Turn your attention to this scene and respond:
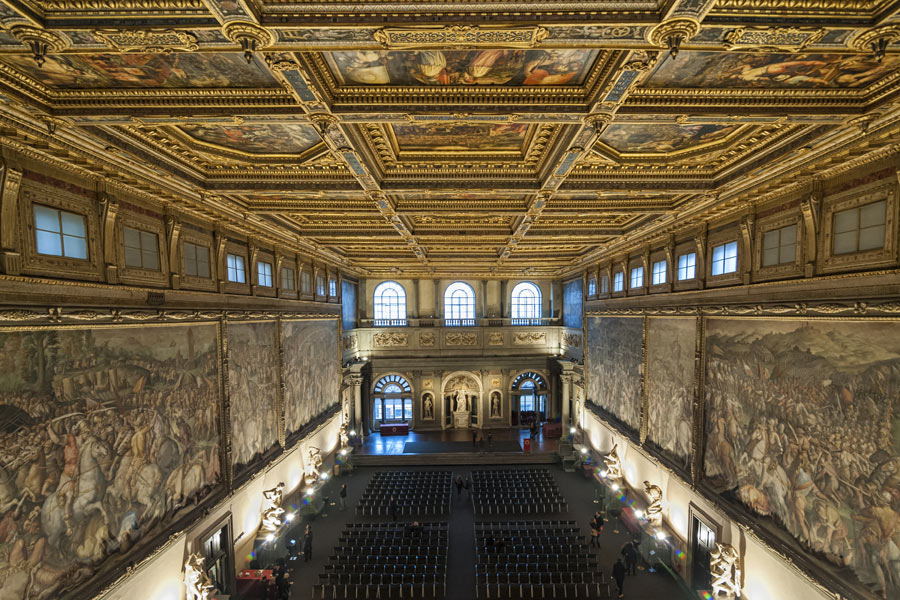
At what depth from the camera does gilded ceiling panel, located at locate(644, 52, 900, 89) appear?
14.3 feet

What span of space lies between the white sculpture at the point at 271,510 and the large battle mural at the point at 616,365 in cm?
1234

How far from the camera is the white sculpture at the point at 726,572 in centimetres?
853

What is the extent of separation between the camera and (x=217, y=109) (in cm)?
526

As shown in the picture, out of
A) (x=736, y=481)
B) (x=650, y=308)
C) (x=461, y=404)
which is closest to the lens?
(x=736, y=481)

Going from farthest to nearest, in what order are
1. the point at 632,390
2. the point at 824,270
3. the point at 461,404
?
the point at 461,404
the point at 632,390
the point at 824,270

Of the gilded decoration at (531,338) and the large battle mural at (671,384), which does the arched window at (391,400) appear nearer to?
the gilded decoration at (531,338)

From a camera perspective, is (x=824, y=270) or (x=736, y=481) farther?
(x=736, y=481)

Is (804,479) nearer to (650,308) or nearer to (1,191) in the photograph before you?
(650,308)

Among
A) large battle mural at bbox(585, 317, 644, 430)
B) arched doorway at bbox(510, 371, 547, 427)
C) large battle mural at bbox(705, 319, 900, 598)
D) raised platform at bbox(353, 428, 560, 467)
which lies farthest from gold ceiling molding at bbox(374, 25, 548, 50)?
arched doorway at bbox(510, 371, 547, 427)

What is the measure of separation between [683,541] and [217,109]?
14.5m

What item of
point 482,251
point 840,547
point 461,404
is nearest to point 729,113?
point 840,547

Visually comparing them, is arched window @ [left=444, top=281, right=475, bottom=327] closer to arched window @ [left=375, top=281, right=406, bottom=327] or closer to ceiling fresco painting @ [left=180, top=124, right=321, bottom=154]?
arched window @ [left=375, top=281, right=406, bottom=327]

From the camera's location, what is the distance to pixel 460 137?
7016 millimetres

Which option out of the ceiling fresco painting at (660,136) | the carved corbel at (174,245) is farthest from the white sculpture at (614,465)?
the carved corbel at (174,245)
